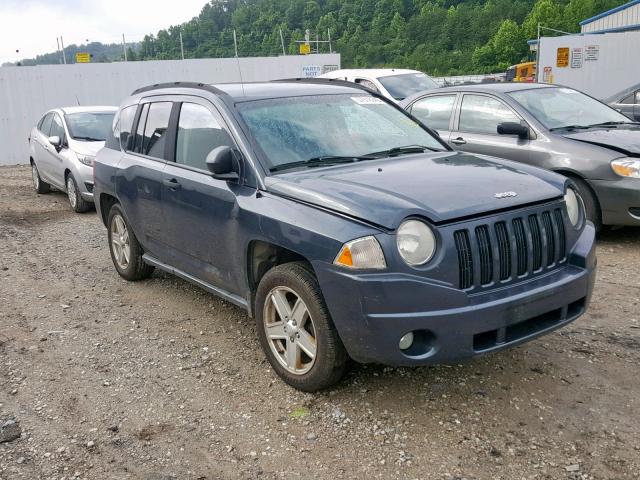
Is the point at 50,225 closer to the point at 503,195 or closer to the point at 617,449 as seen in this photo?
the point at 503,195

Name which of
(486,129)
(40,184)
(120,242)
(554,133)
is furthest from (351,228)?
(40,184)

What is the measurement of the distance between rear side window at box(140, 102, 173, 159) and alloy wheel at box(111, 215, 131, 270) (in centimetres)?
90

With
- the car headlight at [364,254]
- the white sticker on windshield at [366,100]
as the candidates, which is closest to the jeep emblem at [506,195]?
the car headlight at [364,254]

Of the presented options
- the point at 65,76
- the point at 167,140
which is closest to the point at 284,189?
the point at 167,140

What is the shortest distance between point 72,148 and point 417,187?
26.1 ft

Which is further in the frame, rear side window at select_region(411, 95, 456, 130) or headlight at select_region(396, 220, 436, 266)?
rear side window at select_region(411, 95, 456, 130)

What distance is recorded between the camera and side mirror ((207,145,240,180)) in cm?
408

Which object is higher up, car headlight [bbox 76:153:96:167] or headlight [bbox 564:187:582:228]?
headlight [bbox 564:187:582:228]

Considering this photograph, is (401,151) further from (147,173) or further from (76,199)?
(76,199)

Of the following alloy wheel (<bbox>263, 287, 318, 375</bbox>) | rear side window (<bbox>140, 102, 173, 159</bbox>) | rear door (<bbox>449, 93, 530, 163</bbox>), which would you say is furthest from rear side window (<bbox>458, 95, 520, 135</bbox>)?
alloy wheel (<bbox>263, 287, 318, 375</bbox>)

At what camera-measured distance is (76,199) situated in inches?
394

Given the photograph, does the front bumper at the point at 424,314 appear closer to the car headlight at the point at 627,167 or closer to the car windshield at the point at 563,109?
the car headlight at the point at 627,167

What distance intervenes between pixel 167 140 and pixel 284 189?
5.54 feet

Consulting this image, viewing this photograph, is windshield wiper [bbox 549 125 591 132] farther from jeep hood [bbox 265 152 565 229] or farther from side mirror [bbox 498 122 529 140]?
jeep hood [bbox 265 152 565 229]
